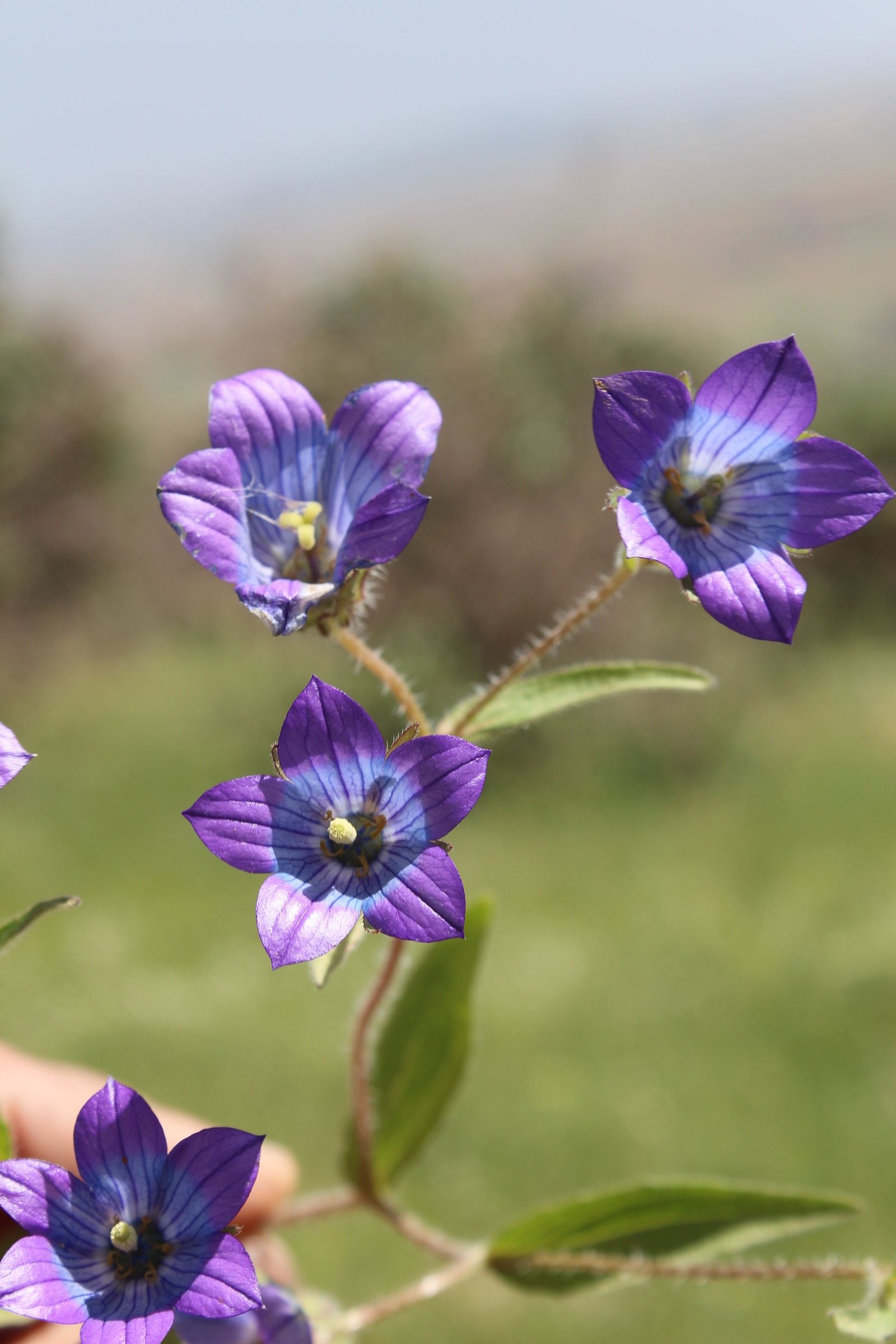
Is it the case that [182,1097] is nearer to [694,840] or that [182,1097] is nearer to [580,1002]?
[580,1002]

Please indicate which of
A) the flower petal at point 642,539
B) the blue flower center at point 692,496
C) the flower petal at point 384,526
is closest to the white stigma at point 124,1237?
the flower petal at point 384,526

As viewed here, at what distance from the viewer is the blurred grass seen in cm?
424

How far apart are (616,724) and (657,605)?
835mm

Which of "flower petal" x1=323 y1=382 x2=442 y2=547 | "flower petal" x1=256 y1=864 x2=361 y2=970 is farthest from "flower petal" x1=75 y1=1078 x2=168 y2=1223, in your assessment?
"flower petal" x1=323 y1=382 x2=442 y2=547

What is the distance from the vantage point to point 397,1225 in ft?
5.57

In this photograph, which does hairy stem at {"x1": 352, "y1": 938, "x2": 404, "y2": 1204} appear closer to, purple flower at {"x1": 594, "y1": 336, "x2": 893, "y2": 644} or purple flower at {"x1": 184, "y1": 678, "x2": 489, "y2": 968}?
purple flower at {"x1": 184, "y1": 678, "x2": 489, "y2": 968}

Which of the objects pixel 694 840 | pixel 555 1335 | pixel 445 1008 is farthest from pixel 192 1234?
pixel 694 840

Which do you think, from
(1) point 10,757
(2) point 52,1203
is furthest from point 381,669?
(2) point 52,1203

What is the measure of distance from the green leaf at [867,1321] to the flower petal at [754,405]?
0.92 meters

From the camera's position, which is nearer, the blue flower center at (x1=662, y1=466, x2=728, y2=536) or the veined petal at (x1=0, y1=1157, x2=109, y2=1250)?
the veined petal at (x1=0, y1=1157, x2=109, y2=1250)

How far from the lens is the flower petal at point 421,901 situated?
37.9 inches

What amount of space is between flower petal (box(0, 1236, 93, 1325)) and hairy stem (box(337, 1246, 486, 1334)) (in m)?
0.56

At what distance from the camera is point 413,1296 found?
4.99ft

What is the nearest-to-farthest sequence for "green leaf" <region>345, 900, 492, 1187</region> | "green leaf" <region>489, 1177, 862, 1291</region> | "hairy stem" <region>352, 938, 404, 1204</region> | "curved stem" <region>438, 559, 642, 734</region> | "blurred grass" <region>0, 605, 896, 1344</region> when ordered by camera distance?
1. "curved stem" <region>438, 559, 642, 734</region>
2. "hairy stem" <region>352, 938, 404, 1204</region>
3. "green leaf" <region>489, 1177, 862, 1291</region>
4. "green leaf" <region>345, 900, 492, 1187</region>
5. "blurred grass" <region>0, 605, 896, 1344</region>
